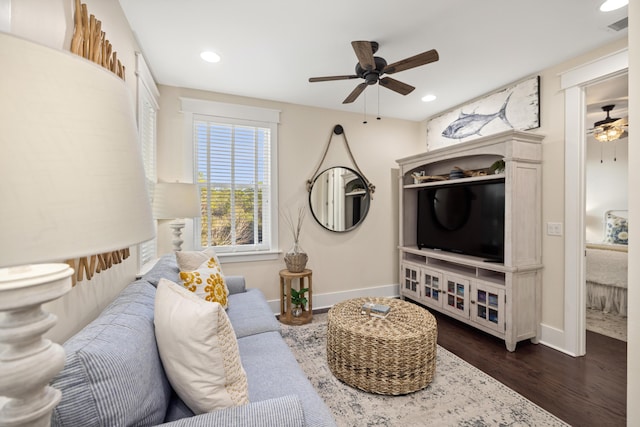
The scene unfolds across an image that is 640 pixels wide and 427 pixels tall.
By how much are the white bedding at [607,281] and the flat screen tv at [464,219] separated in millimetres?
1678

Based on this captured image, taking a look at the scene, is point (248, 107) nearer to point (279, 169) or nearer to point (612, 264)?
point (279, 169)

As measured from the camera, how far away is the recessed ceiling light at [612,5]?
1.85 meters

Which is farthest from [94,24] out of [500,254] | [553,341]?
→ [553,341]

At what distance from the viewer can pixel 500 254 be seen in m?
2.81

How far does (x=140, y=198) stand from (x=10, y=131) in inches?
7.6

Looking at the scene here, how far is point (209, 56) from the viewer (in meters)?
2.50

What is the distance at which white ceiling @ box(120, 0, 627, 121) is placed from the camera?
6.31 feet

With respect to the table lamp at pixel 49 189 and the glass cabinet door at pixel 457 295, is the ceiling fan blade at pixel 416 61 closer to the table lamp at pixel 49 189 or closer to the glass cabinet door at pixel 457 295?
the table lamp at pixel 49 189

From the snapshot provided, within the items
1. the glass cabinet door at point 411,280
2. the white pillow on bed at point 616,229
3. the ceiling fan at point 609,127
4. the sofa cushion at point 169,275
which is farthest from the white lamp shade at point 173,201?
the white pillow on bed at point 616,229

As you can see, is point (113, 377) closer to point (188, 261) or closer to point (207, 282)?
point (207, 282)

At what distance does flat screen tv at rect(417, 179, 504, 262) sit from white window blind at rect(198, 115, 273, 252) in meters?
1.98

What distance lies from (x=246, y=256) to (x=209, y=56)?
204cm

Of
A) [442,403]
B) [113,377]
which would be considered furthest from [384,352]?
[113,377]

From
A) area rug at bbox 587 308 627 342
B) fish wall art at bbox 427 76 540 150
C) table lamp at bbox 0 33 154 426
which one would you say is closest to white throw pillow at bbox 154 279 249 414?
table lamp at bbox 0 33 154 426
